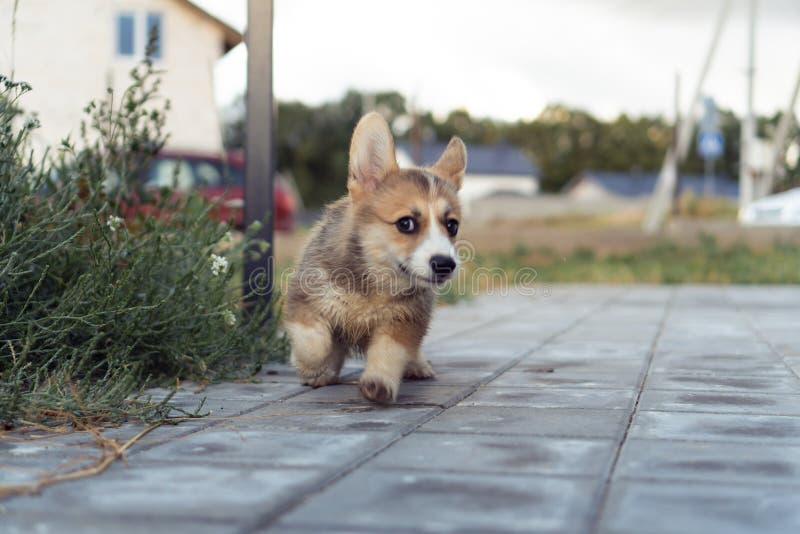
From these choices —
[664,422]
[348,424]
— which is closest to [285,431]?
[348,424]

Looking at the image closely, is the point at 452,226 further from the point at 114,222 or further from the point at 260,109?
the point at 260,109

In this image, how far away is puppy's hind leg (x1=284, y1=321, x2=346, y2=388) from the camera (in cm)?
432

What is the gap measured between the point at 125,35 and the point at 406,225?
306 centimetres

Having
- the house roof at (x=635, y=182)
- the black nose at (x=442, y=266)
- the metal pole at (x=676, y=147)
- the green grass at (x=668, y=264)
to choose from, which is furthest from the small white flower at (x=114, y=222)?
the house roof at (x=635, y=182)

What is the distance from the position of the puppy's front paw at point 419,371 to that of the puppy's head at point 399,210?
2.11 feet

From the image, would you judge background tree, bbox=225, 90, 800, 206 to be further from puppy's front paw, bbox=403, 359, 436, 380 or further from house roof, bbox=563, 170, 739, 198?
puppy's front paw, bbox=403, 359, 436, 380

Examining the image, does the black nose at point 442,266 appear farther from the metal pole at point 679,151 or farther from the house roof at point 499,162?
the house roof at point 499,162

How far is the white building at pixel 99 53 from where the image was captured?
5.21 meters

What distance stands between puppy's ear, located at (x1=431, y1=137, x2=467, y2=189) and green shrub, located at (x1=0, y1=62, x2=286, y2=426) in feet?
3.66

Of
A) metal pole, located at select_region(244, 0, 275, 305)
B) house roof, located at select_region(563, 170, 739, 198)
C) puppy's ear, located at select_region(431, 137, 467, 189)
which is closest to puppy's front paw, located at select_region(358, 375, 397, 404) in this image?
puppy's ear, located at select_region(431, 137, 467, 189)

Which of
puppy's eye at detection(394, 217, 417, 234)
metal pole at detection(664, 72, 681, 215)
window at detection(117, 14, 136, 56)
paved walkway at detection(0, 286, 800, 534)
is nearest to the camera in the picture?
paved walkway at detection(0, 286, 800, 534)

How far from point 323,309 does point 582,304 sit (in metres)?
5.78

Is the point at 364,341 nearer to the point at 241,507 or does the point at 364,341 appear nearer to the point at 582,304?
the point at 241,507

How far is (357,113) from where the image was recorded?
7194 centimetres
